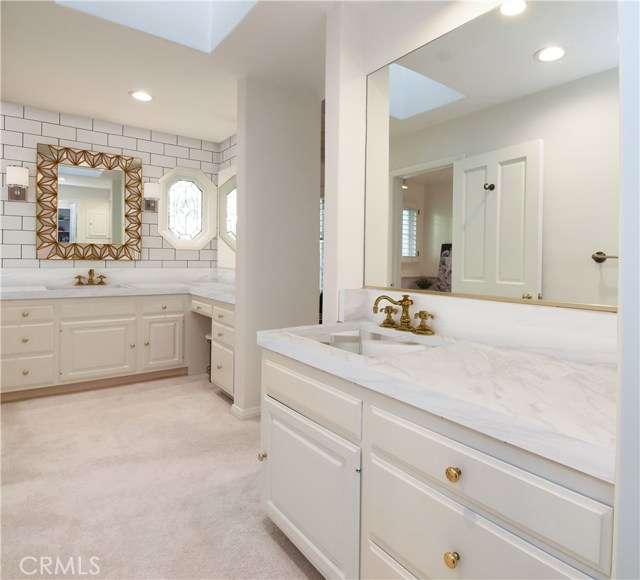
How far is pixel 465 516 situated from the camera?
0.94 meters

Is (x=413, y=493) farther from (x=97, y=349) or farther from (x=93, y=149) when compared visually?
(x=93, y=149)

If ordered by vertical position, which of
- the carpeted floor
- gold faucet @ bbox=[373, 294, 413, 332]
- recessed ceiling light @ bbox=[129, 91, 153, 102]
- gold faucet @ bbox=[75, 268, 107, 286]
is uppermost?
recessed ceiling light @ bbox=[129, 91, 153, 102]

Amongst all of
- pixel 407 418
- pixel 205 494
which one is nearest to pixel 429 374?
pixel 407 418

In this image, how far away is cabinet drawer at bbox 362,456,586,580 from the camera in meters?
0.84

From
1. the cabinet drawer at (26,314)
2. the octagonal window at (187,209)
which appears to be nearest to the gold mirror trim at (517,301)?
the cabinet drawer at (26,314)

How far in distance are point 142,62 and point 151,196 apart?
1575mm

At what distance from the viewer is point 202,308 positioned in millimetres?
3670

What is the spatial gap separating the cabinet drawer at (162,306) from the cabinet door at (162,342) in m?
0.05

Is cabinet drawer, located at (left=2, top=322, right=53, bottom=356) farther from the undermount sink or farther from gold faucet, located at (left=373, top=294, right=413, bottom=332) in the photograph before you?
gold faucet, located at (left=373, top=294, right=413, bottom=332)

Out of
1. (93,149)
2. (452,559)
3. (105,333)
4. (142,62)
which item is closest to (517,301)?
(452,559)

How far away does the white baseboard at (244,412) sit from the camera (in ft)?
9.76

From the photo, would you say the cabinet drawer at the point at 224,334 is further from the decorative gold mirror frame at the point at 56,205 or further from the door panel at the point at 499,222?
the door panel at the point at 499,222

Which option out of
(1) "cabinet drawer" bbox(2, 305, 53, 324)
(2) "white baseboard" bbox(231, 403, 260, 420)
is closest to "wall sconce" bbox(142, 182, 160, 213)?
(1) "cabinet drawer" bbox(2, 305, 53, 324)

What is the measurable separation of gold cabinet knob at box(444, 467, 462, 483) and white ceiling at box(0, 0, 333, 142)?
6.91 ft
